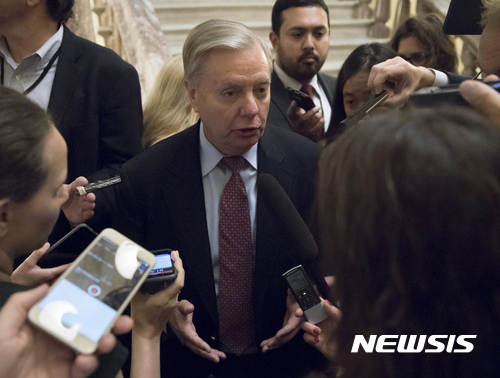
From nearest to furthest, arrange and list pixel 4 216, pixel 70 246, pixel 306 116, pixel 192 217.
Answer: pixel 4 216
pixel 70 246
pixel 192 217
pixel 306 116

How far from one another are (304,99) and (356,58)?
1.10 feet

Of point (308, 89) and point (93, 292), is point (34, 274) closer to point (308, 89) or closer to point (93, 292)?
point (93, 292)

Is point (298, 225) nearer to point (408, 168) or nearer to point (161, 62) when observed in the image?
point (408, 168)

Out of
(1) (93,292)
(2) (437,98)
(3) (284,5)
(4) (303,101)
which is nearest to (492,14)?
(2) (437,98)

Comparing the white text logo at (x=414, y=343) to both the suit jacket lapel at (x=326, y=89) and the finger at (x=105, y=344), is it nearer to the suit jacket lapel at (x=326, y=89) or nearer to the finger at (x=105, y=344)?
the finger at (x=105, y=344)

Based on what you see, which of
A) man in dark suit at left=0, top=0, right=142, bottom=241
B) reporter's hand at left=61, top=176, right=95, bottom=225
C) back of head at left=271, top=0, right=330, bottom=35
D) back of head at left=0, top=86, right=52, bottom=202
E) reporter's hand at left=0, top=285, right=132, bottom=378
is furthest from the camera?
back of head at left=271, top=0, right=330, bottom=35

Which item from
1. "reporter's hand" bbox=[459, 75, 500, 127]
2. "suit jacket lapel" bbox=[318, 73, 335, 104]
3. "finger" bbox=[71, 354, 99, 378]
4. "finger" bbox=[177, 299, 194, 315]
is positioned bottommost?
"finger" bbox=[177, 299, 194, 315]

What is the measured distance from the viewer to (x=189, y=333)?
167 cm

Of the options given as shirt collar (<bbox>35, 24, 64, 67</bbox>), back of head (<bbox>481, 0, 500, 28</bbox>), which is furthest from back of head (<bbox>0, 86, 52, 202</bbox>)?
back of head (<bbox>481, 0, 500, 28</bbox>)

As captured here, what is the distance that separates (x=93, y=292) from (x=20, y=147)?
1.02 feet

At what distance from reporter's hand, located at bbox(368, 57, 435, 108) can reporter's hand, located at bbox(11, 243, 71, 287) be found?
3.66ft

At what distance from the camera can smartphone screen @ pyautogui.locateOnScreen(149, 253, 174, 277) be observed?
1341 millimetres

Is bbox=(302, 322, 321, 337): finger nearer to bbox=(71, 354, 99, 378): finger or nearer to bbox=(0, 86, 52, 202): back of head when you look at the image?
bbox=(71, 354, 99, 378): finger

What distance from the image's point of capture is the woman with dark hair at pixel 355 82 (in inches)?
104
